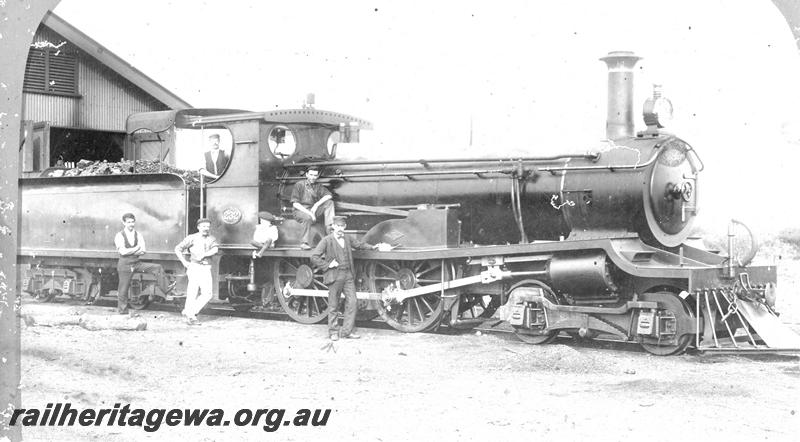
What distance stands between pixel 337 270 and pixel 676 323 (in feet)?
14.1

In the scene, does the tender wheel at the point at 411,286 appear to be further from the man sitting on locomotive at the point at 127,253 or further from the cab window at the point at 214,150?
the man sitting on locomotive at the point at 127,253

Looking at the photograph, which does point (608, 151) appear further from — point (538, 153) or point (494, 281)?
point (494, 281)

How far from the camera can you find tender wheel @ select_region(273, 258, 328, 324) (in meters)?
12.3

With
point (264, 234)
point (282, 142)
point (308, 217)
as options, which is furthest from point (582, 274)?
point (282, 142)

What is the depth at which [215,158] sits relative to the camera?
13141 millimetres

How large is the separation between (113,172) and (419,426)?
9851 mm

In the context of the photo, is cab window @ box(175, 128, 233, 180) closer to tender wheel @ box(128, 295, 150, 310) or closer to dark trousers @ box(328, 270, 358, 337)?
tender wheel @ box(128, 295, 150, 310)

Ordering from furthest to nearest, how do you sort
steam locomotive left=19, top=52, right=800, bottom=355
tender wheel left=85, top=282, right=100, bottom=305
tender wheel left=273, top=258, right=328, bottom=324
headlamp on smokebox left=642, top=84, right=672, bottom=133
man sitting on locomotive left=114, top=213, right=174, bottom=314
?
1. tender wheel left=85, top=282, right=100, bottom=305
2. man sitting on locomotive left=114, top=213, right=174, bottom=314
3. tender wheel left=273, top=258, right=328, bottom=324
4. headlamp on smokebox left=642, top=84, right=672, bottom=133
5. steam locomotive left=19, top=52, right=800, bottom=355

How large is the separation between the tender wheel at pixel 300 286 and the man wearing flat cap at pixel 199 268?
0.99 meters

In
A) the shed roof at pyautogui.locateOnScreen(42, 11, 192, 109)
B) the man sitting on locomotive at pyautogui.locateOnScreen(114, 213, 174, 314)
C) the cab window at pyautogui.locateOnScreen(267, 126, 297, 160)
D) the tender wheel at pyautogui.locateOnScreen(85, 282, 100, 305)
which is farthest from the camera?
the shed roof at pyautogui.locateOnScreen(42, 11, 192, 109)

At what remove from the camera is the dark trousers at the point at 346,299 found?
11.2 metres

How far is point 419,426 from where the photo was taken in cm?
636

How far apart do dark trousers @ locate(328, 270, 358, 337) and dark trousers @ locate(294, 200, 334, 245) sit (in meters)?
1.06

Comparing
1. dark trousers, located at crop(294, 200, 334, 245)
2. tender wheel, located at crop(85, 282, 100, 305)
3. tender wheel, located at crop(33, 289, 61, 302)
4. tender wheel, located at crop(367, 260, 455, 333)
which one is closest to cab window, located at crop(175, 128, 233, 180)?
dark trousers, located at crop(294, 200, 334, 245)
